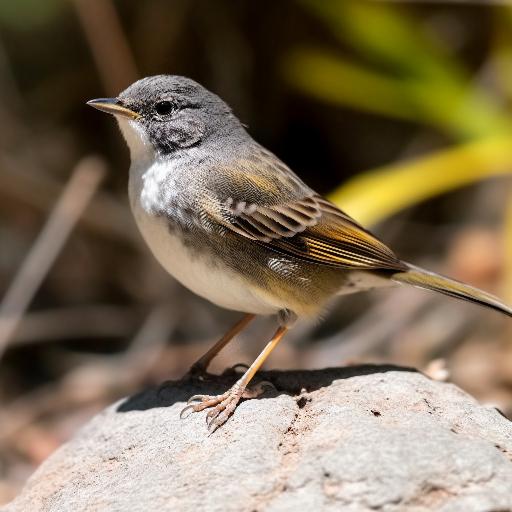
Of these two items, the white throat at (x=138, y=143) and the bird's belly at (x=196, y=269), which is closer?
the bird's belly at (x=196, y=269)

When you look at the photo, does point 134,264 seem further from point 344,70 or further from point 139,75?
point 344,70

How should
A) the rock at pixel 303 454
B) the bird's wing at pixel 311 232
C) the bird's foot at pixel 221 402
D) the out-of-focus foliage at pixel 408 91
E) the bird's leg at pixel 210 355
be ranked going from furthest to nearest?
1. the out-of-focus foliage at pixel 408 91
2. the bird's leg at pixel 210 355
3. the bird's wing at pixel 311 232
4. the bird's foot at pixel 221 402
5. the rock at pixel 303 454

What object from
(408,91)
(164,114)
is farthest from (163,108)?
(408,91)

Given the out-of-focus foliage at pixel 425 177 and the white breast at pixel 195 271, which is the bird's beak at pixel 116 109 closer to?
the white breast at pixel 195 271

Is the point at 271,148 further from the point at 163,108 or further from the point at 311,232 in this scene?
the point at 311,232

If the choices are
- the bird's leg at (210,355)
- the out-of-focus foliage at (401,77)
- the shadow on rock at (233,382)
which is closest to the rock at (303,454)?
the shadow on rock at (233,382)

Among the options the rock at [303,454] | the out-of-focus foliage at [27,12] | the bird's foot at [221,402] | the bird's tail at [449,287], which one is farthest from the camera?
the out-of-focus foliage at [27,12]

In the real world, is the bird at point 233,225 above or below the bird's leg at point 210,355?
above
